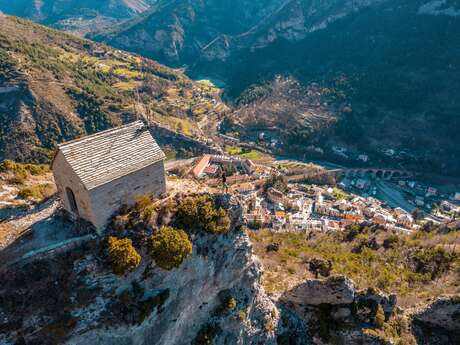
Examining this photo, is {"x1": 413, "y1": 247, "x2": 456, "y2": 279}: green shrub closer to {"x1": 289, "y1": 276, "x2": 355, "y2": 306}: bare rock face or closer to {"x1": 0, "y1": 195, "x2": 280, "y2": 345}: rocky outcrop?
{"x1": 289, "y1": 276, "x2": 355, "y2": 306}: bare rock face

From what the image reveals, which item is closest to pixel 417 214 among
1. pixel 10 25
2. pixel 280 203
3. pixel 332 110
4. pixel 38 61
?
pixel 280 203

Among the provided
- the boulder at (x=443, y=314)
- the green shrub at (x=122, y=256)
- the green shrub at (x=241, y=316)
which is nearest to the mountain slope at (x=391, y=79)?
the boulder at (x=443, y=314)

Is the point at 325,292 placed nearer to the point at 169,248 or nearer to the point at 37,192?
the point at 169,248

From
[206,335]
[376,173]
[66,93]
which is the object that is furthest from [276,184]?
[66,93]

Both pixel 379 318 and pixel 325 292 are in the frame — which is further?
pixel 325 292

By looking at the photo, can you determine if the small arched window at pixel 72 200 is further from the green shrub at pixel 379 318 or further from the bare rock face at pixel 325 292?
the green shrub at pixel 379 318

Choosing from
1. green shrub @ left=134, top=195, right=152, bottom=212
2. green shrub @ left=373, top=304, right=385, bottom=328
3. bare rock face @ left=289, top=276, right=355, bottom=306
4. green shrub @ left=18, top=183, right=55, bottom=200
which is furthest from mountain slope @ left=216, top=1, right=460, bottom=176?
green shrub @ left=18, top=183, right=55, bottom=200
